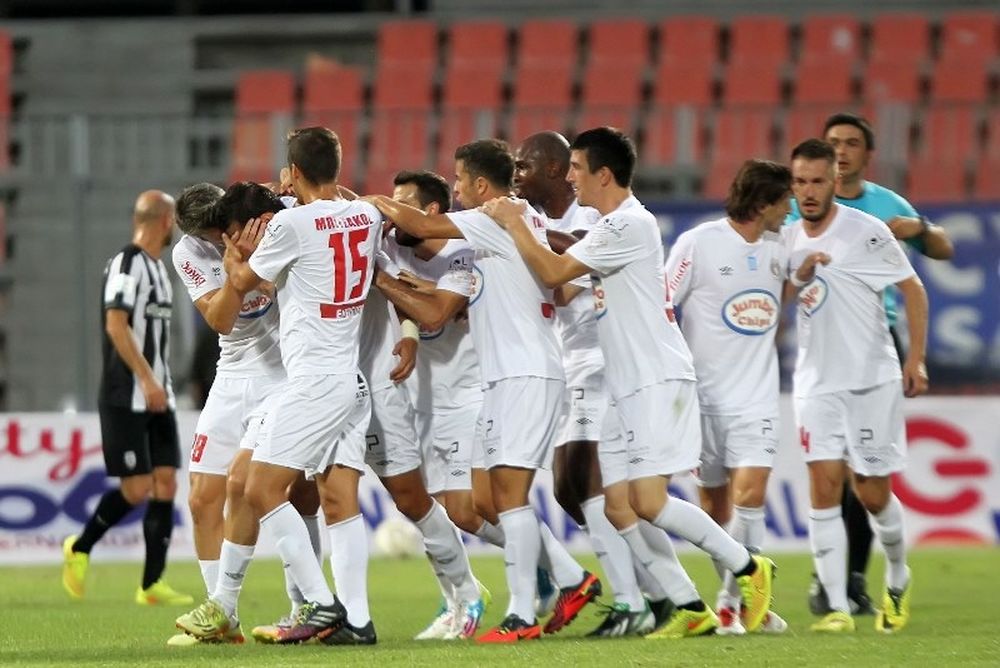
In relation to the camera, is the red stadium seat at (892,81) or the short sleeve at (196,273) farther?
the red stadium seat at (892,81)

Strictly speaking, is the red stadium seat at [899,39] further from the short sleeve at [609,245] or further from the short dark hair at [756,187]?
the short sleeve at [609,245]

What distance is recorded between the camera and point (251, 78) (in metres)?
18.8

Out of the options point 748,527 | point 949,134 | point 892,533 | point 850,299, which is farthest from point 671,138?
point 748,527

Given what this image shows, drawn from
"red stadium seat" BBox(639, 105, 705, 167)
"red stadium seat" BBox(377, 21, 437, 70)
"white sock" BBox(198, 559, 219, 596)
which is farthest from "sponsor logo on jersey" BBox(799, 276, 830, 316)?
"red stadium seat" BBox(377, 21, 437, 70)

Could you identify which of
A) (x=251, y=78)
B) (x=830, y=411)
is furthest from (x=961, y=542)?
(x=251, y=78)

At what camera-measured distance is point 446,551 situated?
7.92 metres

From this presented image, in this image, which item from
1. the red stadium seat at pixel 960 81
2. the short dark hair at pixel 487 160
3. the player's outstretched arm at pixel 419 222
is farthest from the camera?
the red stadium seat at pixel 960 81

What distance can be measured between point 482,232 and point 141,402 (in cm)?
348

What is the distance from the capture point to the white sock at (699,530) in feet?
24.1

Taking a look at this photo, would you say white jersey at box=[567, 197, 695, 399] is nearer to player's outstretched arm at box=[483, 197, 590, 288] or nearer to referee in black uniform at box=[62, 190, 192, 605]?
player's outstretched arm at box=[483, 197, 590, 288]

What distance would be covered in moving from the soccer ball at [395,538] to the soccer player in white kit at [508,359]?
17.8ft

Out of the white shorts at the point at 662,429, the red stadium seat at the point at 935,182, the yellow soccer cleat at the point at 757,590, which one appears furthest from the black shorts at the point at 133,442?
the red stadium seat at the point at 935,182

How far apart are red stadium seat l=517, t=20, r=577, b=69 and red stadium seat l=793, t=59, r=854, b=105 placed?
2341 mm

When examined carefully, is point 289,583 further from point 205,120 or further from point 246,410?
point 205,120
